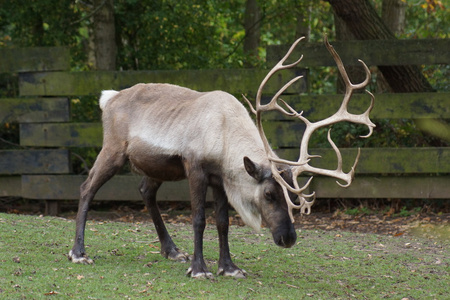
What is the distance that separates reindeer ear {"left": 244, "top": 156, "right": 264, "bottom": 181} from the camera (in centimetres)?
488

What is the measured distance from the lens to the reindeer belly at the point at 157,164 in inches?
215

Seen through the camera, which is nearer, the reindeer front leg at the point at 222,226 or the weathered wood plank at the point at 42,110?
the reindeer front leg at the point at 222,226

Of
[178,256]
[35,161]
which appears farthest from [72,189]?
[178,256]

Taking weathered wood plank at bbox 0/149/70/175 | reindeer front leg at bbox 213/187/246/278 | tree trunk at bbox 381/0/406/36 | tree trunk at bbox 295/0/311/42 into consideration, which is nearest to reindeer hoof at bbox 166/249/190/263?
reindeer front leg at bbox 213/187/246/278

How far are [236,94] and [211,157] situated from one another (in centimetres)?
322

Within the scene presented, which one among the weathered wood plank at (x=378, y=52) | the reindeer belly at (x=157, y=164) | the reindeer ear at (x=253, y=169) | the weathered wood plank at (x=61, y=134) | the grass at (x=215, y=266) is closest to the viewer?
the grass at (x=215, y=266)

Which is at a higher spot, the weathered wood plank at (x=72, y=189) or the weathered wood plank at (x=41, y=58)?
the weathered wood plank at (x=41, y=58)

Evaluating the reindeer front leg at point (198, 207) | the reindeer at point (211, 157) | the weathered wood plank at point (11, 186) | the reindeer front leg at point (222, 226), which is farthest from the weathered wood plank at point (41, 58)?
the reindeer front leg at point (222, 226)

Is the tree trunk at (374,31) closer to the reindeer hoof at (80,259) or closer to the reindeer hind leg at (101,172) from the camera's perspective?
the reindeer hind leg at (101,172)

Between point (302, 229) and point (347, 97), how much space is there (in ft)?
8.17

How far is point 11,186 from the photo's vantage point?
Answer: 827cm

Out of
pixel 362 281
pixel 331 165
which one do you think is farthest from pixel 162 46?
pixel 362 281

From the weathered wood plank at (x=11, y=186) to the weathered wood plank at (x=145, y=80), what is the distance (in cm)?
110

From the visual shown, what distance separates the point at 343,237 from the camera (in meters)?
6.88
